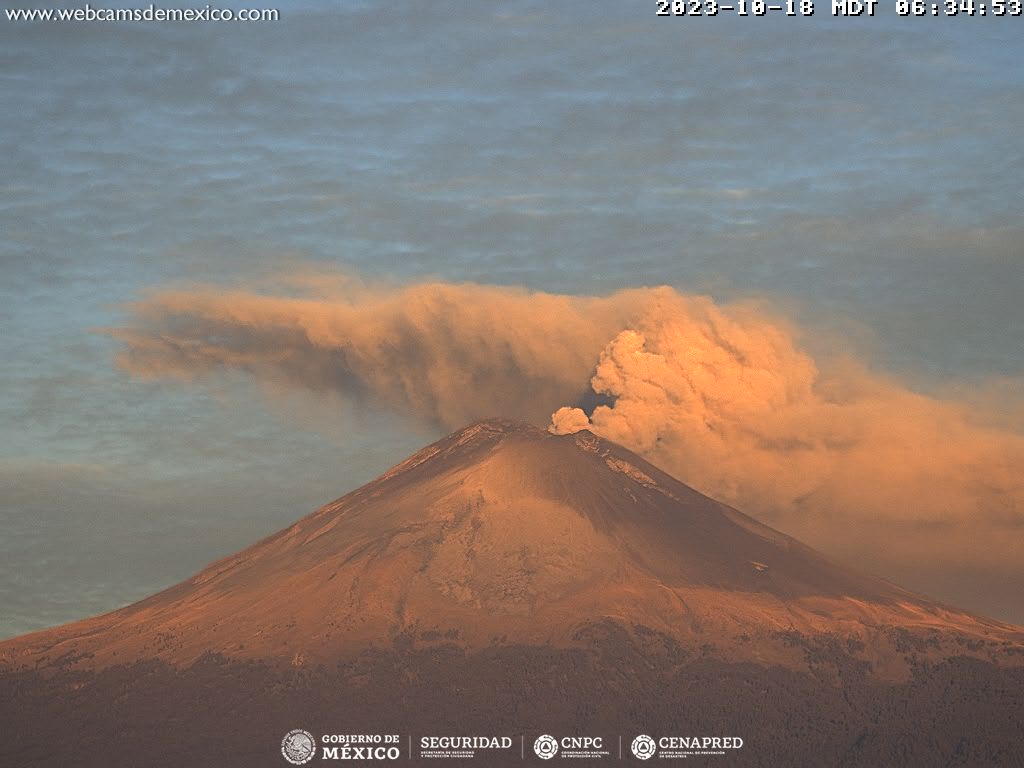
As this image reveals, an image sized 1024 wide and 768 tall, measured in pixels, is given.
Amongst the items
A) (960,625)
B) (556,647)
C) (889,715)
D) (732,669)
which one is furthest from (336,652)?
(960,625)

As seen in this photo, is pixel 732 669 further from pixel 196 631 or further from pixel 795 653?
pixel 196 631

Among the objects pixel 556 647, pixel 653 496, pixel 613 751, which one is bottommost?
pixel 613 751

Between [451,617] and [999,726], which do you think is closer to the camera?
[999,726]

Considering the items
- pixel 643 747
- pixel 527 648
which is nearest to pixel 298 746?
pixel 527 648

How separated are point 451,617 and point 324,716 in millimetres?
Answer: 16475

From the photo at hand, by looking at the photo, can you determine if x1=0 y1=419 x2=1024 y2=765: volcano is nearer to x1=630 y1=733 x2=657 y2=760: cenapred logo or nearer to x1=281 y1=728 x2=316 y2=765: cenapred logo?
x1=281 y1=728 x2=316 y2=765: cenapred logo

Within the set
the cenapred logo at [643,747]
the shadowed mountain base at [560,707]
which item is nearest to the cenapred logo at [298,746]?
the shadowed mountain base at [560,707]

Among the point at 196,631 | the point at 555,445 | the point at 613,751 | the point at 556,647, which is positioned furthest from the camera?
the point at 555,445

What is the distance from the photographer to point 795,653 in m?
161

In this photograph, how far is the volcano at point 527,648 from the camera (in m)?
153

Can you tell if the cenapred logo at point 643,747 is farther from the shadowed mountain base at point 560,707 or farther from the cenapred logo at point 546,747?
the cenapred logo at point 546,747

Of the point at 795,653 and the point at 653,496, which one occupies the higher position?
the point at 653,496

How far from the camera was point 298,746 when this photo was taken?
149500mm

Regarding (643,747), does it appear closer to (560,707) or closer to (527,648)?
(560,707)
